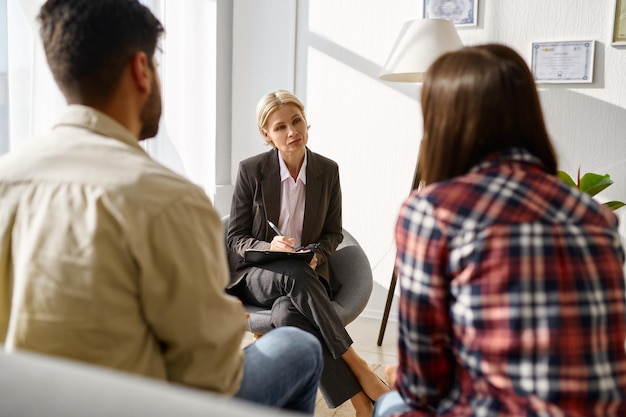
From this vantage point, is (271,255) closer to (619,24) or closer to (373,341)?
(373,341)

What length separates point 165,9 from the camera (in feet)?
11.5

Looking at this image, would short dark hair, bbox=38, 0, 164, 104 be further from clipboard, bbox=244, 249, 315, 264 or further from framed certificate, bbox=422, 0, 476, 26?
framed certificate, bbox=422, 0, 476, 26

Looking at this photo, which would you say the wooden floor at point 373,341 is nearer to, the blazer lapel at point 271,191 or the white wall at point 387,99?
the white wall at point 387,99

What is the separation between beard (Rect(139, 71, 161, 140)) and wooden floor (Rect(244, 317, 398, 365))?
195 centimetres

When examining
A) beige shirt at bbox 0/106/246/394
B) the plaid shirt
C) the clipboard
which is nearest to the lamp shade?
the clipboard

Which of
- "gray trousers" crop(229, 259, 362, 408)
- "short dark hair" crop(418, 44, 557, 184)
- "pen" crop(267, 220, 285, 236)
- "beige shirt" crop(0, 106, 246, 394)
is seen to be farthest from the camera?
"pen" crop(267, 220, 285, 236)

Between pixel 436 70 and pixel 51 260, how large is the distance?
70 cm

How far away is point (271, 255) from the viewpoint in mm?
2258

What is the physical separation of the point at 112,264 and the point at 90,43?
1.40 ft

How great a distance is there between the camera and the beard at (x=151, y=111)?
1.19 metres

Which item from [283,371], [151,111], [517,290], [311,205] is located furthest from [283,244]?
[517,290]

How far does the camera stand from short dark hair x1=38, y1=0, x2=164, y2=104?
1089mm

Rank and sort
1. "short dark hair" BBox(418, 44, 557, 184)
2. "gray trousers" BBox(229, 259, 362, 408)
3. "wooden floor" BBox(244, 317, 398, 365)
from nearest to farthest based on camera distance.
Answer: "short dark hair" BBox(418, 44, 557, 184) < "gray trousers" BBox(229, 259, 362, 408) < "wooden floor" BBox(244, 317, 398, 365)

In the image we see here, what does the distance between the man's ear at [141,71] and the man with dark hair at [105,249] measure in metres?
0.03
